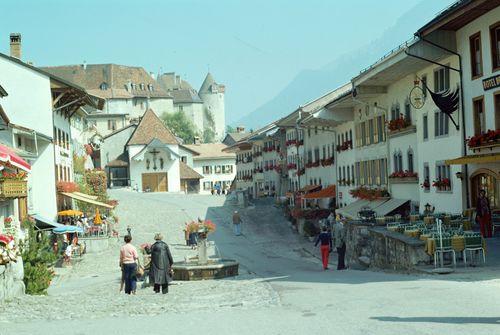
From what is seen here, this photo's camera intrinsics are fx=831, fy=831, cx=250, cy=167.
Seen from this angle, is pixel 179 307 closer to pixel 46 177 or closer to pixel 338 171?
pixel 46 177

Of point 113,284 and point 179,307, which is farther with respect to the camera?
point 113,284

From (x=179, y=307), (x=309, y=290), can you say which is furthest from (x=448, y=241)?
(x=179, y=307)

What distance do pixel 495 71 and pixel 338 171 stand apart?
2802 centimetres

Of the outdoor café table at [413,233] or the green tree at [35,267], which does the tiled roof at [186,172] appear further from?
the green tree at [35,267]

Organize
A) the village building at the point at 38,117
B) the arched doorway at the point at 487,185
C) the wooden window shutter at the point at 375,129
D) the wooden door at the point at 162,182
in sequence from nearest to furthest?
the arched doorway at the point at 487,185 → the village building at the point at 38,117 → the wooden window shutter at the point at 375,129 → the wooden door at the point at 162,182

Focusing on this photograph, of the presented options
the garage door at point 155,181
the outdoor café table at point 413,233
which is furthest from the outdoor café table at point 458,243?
the garage door at point 155,181

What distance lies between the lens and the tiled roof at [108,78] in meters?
148

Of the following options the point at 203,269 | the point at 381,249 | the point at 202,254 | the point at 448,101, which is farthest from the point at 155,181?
the point at 203,269

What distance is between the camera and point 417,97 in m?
34.1

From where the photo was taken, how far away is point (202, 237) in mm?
27719

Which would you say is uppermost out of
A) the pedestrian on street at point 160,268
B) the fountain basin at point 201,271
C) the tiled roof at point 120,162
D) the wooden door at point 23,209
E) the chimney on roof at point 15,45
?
the chimney on roof at point 15,45

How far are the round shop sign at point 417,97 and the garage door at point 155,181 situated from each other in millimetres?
72412

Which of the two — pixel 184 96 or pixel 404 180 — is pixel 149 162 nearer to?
pixel 404 180

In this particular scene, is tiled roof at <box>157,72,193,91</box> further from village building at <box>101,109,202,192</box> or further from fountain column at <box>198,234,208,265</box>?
fountain column at <box>198,234,208,265</box>
